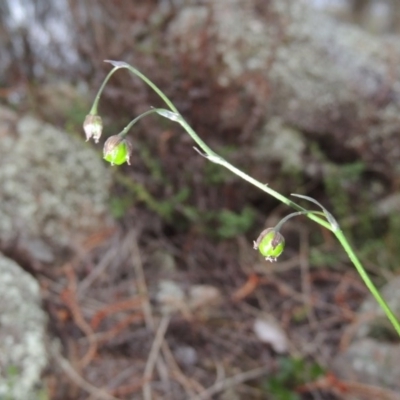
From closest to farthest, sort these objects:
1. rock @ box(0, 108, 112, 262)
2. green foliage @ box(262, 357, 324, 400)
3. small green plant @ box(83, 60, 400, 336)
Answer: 1. small green plant @ box(83, 60, 400, 336)
2. green foliage @ box(262, 357, 324, 400)
3. rock @ box(0, 108, 112, 262)

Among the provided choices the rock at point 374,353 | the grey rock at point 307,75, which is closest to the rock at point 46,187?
the grey rock at point 307,75

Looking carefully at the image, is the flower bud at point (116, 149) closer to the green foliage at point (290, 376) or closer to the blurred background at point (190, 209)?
the blurred background at point (190, 209)

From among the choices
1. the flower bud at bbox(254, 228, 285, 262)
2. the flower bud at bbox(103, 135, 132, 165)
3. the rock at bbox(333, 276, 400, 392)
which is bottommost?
the rock at bbox(333, 276, 400, 392)

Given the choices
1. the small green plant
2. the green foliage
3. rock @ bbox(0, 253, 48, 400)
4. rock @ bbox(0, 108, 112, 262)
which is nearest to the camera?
the small green plant

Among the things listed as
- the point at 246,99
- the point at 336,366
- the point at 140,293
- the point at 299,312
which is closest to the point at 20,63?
the point at 246,99

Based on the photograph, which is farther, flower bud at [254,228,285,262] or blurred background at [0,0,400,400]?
blurred background at [0,0,400,400]

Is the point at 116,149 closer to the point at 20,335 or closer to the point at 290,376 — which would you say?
the point at 20,335

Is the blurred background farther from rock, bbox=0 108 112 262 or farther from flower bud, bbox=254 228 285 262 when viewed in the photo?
flower bud, bbox=254 228 285 262

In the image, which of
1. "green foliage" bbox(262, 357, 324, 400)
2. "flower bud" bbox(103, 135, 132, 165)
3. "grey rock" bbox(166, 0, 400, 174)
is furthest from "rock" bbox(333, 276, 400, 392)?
"flower bud" bbox(103, 135, 132, 165)
